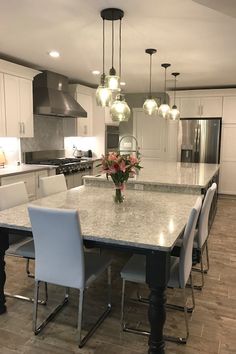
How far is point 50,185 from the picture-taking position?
3352 mm

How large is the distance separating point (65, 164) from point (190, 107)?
11.1 ft

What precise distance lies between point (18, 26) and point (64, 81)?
107 inches

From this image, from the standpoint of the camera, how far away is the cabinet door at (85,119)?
256 inches

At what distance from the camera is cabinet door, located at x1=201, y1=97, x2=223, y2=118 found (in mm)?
6863

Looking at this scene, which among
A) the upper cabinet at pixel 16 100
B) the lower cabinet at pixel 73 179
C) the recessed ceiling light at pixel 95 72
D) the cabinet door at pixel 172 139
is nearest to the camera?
the upper cabinet at pixel 16 100

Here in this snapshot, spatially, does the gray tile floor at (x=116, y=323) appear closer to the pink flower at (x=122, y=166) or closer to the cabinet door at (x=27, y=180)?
the pink flower at (x=122, y=166)

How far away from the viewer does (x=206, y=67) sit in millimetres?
4961

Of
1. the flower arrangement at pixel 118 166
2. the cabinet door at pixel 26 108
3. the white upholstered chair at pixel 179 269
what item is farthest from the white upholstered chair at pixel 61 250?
the cabinet door at pixel 26 108

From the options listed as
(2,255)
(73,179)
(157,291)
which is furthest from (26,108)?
(157,291)

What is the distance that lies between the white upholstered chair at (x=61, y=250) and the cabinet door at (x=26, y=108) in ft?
10.8

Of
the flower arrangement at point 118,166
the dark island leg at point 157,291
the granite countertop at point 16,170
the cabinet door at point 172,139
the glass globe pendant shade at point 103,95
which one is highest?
the glass globe pendant shade at point 103,95

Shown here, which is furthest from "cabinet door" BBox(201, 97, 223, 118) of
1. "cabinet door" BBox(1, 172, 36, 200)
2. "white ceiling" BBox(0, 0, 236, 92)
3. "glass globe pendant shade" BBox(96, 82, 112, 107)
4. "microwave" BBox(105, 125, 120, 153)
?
"glass globe pendant shade" BBox(96, 82, 112, 107)

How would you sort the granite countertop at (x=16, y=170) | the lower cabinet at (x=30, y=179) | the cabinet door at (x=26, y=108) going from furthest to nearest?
the cabinet door at (x=26, y=108) → the lower cabinet at (x=30, y=179) → the granite countertop at (x=16, y=170)

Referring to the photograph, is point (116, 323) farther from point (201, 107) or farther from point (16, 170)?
point (201, 107)
